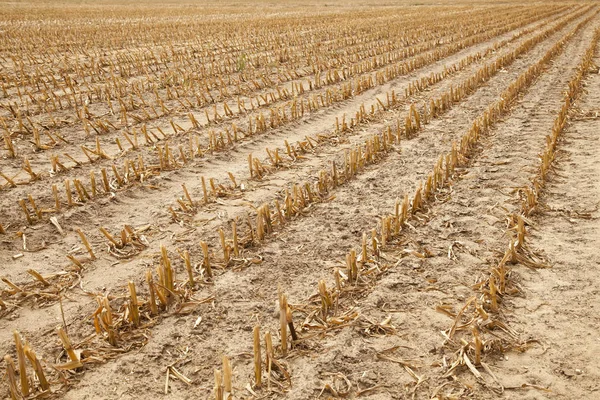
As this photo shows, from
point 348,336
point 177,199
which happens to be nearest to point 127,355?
point 348,336

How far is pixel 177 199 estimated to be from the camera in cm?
498

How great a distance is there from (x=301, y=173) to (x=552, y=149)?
3.05 metres

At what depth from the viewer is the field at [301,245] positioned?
2990 millimetres

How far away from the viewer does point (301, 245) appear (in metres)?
4.41

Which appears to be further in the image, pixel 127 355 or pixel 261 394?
pixel 127 355

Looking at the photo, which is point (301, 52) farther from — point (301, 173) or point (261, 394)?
point (261, 394)

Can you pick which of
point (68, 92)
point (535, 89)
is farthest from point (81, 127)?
point (535, 89)

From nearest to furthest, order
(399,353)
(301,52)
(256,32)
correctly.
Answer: (399,353) < (301,52) < (256,32)

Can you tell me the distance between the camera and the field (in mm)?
2990

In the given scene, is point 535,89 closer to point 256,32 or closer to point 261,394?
point 261,394

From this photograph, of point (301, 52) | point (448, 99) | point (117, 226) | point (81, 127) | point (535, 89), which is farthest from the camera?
point (301, 52)

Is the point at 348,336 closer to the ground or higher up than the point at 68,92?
closer to the ground

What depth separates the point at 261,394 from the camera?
283cm

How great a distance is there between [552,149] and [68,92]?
828 cm
